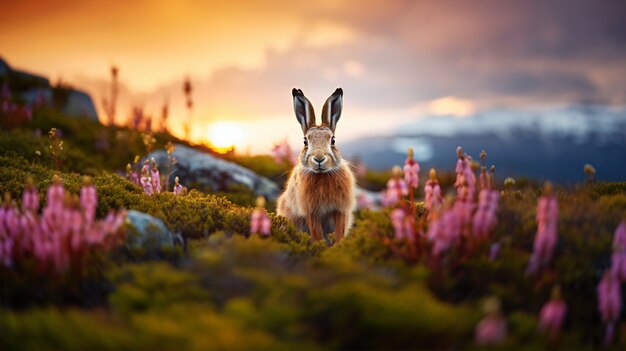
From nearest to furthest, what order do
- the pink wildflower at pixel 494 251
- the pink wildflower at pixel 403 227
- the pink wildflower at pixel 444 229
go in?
1. the pink wildflower at pixel 444 229
2. the pink wildflower at pixel 403 227
3. the pink wildflower at pixel 494 251

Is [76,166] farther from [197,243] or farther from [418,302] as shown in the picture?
[418,302]

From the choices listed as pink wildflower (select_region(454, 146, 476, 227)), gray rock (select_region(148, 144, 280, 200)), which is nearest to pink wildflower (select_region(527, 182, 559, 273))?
pink wildflower (select_region(454, 146, 476, 227))

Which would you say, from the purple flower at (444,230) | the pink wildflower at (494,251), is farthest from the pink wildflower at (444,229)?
the pink wildflower at (494,251)

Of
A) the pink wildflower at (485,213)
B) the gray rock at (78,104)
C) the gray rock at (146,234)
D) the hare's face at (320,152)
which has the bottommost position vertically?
the gray rock at (146,234)

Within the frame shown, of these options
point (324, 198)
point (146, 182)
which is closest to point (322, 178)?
point (324, 198)

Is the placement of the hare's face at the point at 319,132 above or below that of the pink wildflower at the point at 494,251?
above

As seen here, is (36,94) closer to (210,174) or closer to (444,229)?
(210,174)

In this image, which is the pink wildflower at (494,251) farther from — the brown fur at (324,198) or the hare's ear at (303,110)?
the hare's ear at (303,110)

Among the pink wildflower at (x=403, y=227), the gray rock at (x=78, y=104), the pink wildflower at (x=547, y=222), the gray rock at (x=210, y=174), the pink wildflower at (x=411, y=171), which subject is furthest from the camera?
the gray rock at (x=78, y=104)
